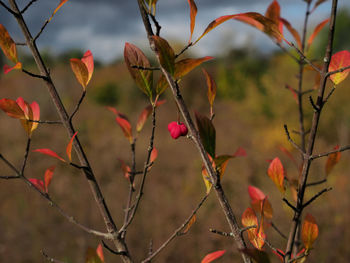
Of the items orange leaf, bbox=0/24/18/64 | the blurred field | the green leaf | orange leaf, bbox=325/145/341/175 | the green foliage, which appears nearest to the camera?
the green leaf

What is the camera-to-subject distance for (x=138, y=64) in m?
0.41

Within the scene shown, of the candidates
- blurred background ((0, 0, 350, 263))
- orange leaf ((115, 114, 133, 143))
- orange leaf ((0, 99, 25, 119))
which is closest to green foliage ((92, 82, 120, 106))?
blurred background ((0, 0, 350, 263))

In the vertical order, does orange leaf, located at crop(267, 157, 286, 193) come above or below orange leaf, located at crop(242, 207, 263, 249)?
above

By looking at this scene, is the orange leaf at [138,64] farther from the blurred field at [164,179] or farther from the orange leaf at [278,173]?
the blurred field at [164,179]

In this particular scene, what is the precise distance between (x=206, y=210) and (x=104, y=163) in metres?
2.35

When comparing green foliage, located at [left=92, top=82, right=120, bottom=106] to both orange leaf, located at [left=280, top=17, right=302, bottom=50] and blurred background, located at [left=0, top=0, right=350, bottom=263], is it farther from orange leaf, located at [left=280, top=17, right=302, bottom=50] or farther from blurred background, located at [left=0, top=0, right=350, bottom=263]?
orange leaf, located at [left=280, top=17, right=302, bottom=50]

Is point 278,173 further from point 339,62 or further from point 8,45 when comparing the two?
point 8,45

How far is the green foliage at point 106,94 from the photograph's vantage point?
456 inches

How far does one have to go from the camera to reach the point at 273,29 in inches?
17.6

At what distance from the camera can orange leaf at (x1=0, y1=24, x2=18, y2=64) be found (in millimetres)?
445

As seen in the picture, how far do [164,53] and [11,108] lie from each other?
0.85 ft

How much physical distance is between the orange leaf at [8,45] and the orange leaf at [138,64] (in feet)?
0.54

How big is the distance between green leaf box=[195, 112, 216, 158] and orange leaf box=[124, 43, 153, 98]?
102 millimetres

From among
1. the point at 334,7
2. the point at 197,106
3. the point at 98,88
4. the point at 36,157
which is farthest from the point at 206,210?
the point at 98,88
